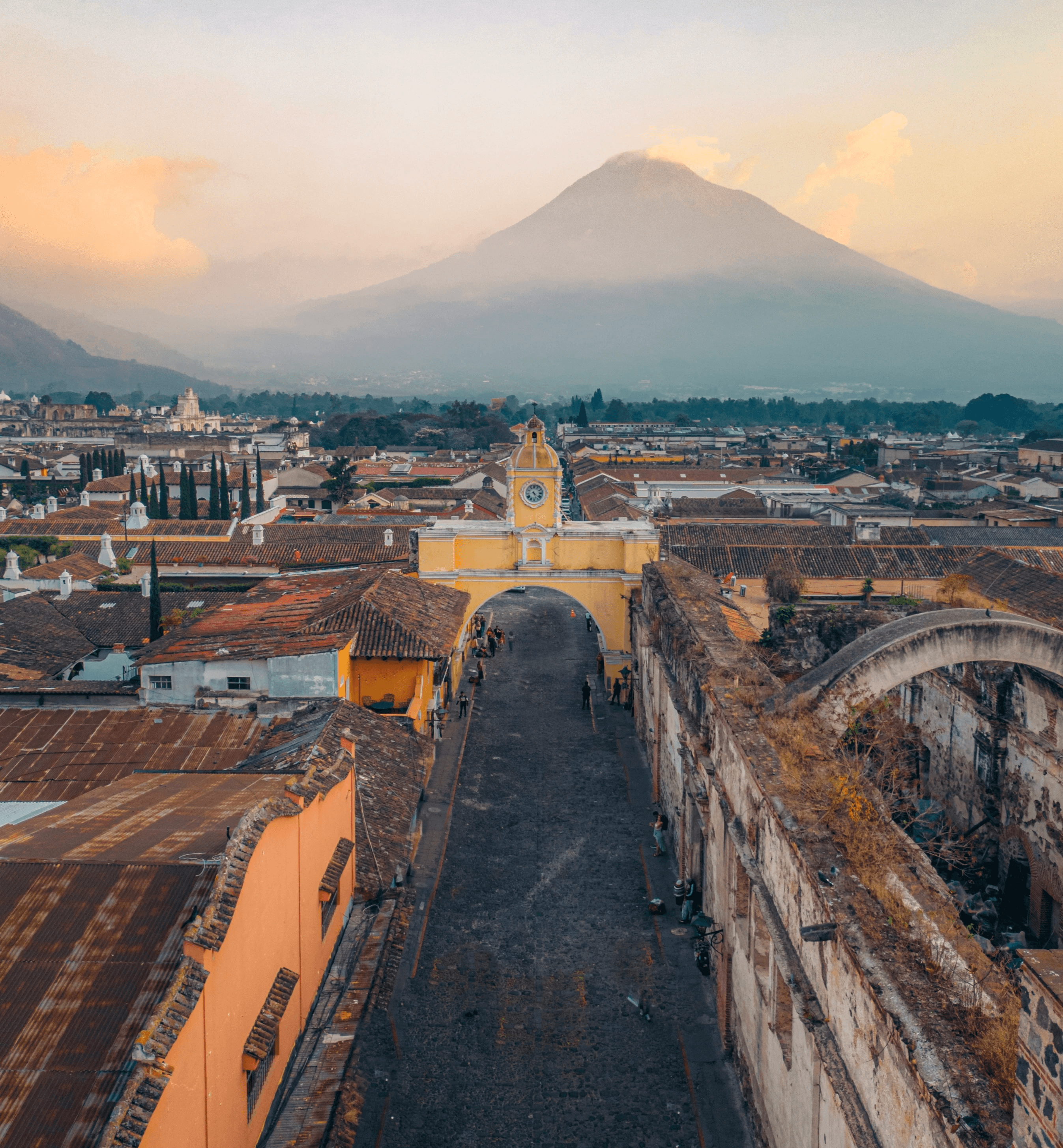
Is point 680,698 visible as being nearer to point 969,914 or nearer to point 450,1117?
point 969,914

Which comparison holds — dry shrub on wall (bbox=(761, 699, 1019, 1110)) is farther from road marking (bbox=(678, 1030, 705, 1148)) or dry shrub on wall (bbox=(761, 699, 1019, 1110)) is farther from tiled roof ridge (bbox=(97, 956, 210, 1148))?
tiled roof ridge (bbox=(97, 956, 210, 1148))

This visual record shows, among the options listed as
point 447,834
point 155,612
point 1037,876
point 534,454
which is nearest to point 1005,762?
point 1037,876

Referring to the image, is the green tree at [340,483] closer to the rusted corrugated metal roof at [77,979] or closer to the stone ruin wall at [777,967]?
the stone ruin wall at [777,967]

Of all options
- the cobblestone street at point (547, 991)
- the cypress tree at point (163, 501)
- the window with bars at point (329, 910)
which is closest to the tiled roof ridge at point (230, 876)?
→ the window with bars at point (329, 910)

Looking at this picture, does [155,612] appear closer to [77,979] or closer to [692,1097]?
[692,1097]

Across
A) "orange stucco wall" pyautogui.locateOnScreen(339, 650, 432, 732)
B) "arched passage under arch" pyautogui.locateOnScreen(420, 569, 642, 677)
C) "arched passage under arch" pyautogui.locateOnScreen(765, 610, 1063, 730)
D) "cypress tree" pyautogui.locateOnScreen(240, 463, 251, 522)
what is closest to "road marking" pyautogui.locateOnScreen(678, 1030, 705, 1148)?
"arched passage under arch" pyautogui.locateOnScreen(765, 610, 1063, 730)

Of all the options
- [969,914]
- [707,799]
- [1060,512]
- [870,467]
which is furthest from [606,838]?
[870,467]
